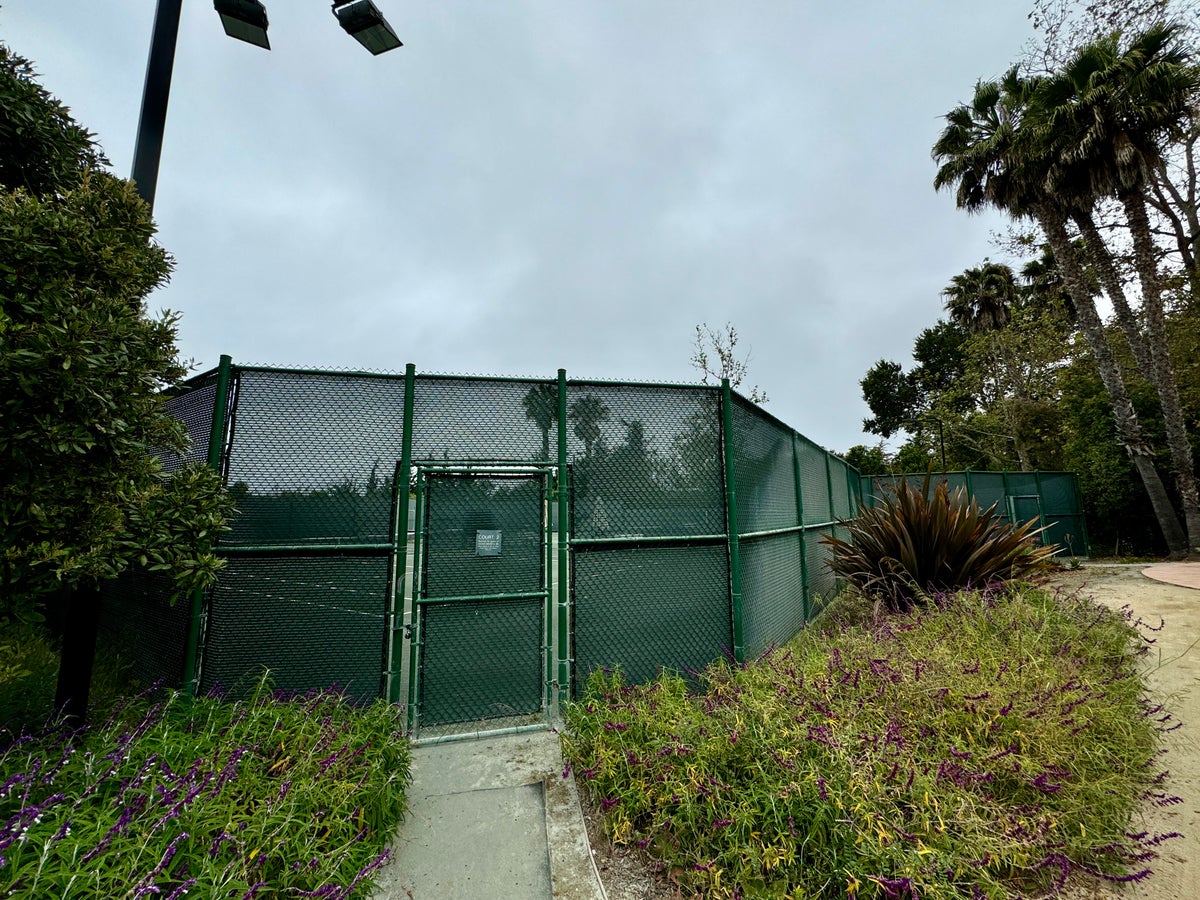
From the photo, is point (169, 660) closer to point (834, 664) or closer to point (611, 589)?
point (611, 589)

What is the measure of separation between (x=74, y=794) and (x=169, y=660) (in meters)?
1.63

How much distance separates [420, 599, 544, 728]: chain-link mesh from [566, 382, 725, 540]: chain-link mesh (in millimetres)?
854

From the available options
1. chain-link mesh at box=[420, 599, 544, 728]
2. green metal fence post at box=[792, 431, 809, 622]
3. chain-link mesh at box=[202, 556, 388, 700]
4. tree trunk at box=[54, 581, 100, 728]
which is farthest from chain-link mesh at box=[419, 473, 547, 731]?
green metal fence post at box=[792, 431, 809, 622]

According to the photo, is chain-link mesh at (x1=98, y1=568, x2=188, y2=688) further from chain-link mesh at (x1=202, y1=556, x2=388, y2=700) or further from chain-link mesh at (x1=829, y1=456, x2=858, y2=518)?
chain-link mesh at (x1=829, y1=456, x2=858, y2=518)

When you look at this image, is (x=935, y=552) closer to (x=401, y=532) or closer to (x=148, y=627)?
(x=401, y=532)

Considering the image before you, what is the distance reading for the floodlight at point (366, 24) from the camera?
3.09m

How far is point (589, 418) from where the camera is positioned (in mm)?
4059

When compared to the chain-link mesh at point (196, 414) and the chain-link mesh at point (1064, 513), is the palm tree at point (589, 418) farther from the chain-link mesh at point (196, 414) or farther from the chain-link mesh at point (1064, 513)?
the chain-link mesh at point (1064, 513)

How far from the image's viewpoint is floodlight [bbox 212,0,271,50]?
116 inches

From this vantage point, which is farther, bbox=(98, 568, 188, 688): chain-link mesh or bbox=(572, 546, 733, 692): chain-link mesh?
bbox=(572, 546, 733, 692): chain-link mesh

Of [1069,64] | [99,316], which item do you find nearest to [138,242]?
[99,316]

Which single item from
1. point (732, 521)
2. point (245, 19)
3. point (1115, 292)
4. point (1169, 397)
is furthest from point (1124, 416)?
point (245, 19)

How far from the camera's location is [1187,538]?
34.4ft

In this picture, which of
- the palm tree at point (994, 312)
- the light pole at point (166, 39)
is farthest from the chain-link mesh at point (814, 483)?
the palm tree at point (994, 312)
